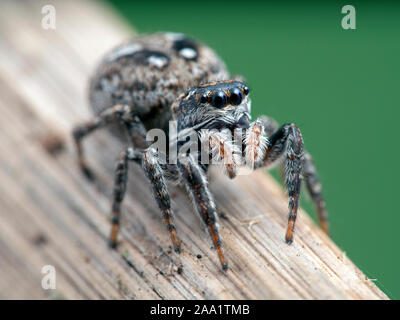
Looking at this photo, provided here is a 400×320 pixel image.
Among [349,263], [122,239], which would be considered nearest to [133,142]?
[122,239]

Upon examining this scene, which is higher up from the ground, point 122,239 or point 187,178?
point 187,178

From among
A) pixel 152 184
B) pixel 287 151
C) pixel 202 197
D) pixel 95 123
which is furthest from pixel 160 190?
pixel 95 123

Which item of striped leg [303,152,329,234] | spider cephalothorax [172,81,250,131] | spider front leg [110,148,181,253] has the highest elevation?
spider cephalothorax [172,81,250,131]

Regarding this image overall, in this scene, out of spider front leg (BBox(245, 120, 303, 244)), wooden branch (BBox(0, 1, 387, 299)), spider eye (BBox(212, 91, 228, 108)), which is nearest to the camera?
wooden branch (BBox(0, 1, 387, 299))

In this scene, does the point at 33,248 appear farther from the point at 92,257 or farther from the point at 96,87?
the point at 96,87

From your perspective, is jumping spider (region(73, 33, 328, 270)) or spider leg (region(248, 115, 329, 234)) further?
spider leg (region(248, 115, 329, 234))

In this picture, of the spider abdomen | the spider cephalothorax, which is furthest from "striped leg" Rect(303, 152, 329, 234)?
the spider abdomen

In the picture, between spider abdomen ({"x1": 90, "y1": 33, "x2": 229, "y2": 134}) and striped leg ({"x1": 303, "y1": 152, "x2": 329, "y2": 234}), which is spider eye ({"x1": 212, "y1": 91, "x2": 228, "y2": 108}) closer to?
spider abdomen ({"x1": 90, "y1": 33, "x2": 229, "y2": 134})
